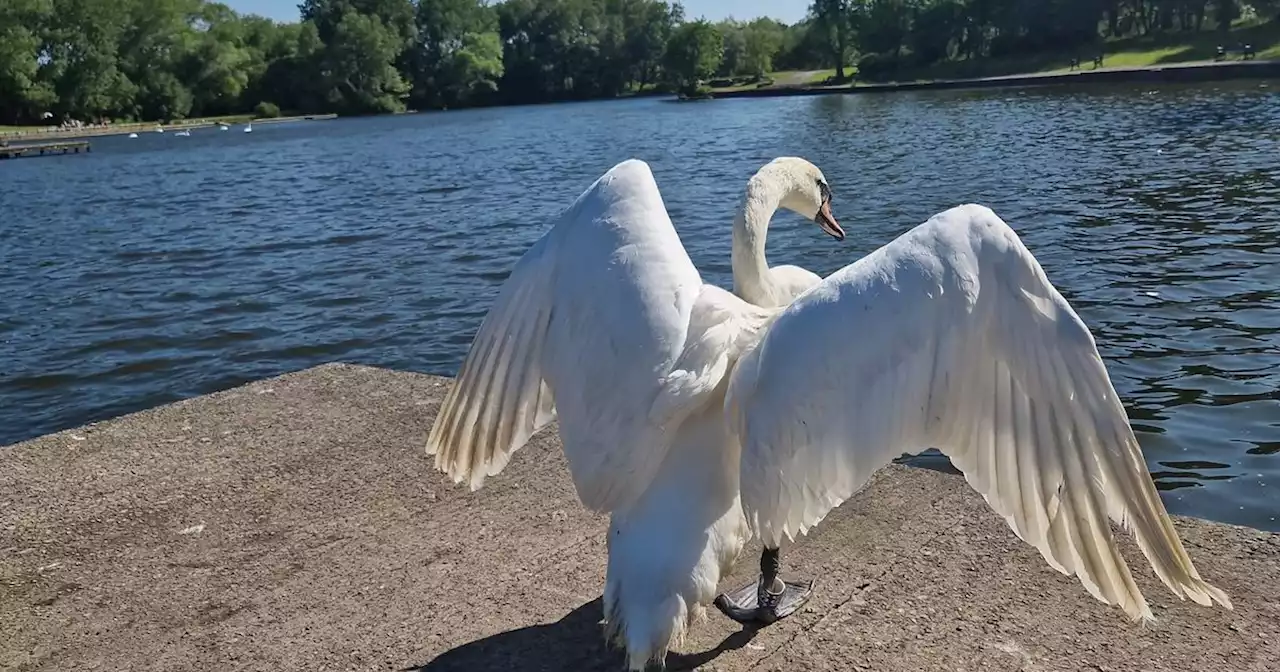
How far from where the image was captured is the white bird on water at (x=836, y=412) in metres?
3.03

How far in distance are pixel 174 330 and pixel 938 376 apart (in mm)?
11992

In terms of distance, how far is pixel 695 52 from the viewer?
381 ft

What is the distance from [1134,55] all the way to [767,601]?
70.8 m

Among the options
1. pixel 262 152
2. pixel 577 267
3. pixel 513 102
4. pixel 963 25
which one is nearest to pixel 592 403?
pixel 577 267

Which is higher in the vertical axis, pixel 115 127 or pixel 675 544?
pixel 115 127

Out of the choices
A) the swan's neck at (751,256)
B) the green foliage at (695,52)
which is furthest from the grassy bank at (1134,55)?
the swan's neck at (751,256)

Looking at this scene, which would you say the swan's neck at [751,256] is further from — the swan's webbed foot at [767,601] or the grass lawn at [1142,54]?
the grass lawn at [1142,54]

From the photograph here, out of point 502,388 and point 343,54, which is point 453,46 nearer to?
point 343,54

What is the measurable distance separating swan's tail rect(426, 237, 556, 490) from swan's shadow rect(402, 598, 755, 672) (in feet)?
2.45

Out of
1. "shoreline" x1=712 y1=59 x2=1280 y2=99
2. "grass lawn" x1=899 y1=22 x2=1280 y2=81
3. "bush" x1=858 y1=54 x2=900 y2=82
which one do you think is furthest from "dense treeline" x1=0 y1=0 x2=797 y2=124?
"shoreline" x1=712 y1=59 x2=1280 y2=99

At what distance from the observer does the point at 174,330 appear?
13.1 m

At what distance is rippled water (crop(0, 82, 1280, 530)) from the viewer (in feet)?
29.8

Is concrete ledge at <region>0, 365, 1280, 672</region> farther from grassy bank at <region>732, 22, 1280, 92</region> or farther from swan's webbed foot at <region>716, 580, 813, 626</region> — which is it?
grassy bank at <region>732, 22, 1280, 92</region>

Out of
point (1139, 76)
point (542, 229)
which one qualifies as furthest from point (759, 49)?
point (542, 229)
